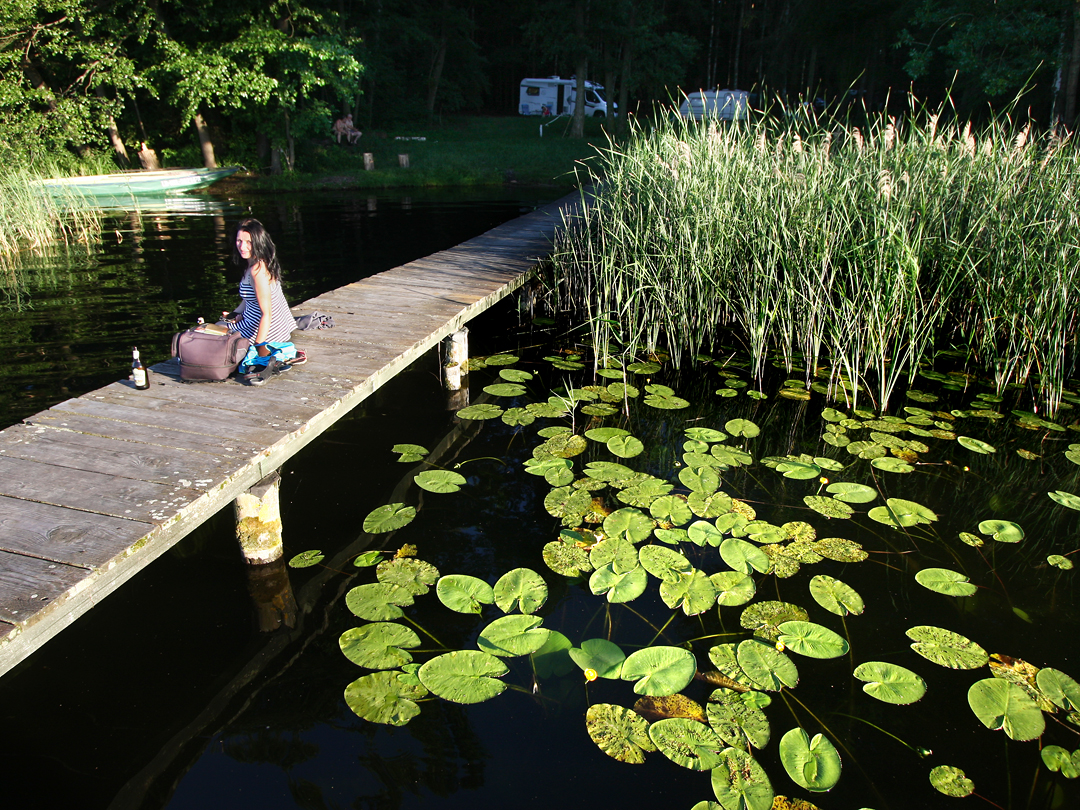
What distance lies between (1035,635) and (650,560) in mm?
1590

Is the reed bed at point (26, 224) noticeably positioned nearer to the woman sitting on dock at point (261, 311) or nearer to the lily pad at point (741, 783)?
the woman sitting on dock at point (261, 311)

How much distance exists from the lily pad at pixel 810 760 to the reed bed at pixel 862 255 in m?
3.00

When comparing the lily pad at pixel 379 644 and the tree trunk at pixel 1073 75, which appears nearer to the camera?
the lily pad at pixel 379 644

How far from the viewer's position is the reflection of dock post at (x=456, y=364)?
18.8ft

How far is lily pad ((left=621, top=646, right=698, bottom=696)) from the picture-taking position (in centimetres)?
256

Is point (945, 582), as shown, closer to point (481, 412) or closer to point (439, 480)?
point (439, 480)

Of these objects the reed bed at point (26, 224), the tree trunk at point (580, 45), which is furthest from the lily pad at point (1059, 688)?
the tree trunk at point (580, 45)

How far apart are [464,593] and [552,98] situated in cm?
3382

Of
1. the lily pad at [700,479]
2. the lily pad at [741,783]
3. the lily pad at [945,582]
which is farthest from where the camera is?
the lily pad at [700,479]

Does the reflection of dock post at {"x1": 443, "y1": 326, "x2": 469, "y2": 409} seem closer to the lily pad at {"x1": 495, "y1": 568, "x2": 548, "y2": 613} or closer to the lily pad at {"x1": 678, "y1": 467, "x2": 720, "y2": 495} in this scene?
the lily pad at {"x1": 678, "y1": 467, "x2": 720, "y2": 495}

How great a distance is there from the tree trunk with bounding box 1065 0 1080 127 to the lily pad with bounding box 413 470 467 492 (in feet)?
44.0

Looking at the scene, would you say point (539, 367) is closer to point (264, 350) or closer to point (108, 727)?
point (264, 350)

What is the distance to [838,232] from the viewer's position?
5070 millimetres

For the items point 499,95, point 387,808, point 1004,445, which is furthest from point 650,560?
point 499,95
